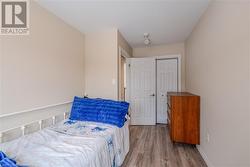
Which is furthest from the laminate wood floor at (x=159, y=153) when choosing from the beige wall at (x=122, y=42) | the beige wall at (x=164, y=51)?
the beige wall at (x=122, y=42)

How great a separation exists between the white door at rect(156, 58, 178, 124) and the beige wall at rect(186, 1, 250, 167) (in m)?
1.91

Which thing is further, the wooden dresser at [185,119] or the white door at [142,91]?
the white door at [142,91]

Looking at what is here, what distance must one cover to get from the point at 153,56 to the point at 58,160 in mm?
3935

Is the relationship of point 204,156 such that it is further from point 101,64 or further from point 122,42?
point 122,42

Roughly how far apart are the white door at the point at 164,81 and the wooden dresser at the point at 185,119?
163cm

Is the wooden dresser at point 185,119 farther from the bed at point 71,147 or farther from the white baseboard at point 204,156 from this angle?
the bed at point 71,147

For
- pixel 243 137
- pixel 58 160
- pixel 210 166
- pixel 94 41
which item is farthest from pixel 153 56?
pixel 58 160

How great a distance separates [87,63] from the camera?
334 centimetres

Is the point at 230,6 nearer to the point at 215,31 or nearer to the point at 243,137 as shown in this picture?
the point at 215,31

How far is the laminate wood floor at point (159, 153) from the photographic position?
2.29 m

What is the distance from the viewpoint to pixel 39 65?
2092 millimetres

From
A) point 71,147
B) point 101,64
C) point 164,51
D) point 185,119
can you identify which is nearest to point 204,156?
point 185,119

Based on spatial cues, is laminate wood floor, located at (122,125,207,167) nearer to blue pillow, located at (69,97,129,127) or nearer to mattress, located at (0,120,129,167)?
mattress, located at (0,120,129,167)

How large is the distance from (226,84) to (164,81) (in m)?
2.83
